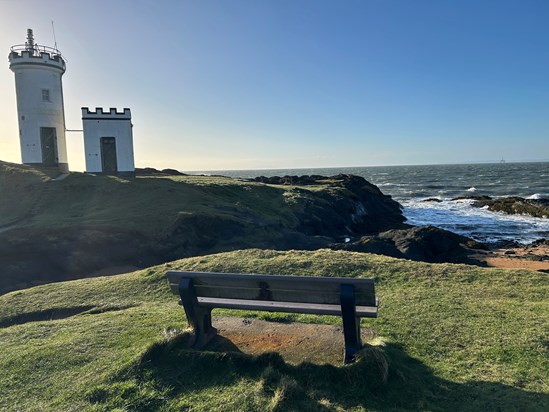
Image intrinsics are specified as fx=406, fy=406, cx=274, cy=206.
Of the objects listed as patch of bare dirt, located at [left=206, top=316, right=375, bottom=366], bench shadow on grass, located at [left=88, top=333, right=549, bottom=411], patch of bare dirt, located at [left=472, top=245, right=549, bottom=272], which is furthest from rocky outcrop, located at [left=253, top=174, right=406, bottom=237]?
bench shadow on grass, located at [left=88, top=333, right=549, bottom=411]

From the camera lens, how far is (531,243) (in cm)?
2145

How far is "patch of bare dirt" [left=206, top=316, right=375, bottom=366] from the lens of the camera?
448 centimetres

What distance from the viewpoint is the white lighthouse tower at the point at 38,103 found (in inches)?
954

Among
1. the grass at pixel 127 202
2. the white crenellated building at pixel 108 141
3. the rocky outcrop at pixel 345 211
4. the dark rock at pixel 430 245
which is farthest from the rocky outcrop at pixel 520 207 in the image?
the white crenellated building at pixel 108 141

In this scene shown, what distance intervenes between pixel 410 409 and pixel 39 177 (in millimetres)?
23318

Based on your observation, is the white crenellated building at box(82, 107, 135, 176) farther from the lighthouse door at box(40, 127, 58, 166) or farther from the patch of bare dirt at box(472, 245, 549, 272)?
the patch of bare dirt at box(472, 245, 549, 272)

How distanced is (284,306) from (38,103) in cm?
2566

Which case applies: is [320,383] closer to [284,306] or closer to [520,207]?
[284,306]

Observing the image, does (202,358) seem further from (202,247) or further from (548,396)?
(202,247)

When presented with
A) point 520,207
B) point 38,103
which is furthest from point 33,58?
point 520,207

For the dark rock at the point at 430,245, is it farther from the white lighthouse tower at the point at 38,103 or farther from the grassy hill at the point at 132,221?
the white lighthouse tower at the point at 38,103

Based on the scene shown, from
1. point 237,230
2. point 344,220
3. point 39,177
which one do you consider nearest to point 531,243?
point 344,220

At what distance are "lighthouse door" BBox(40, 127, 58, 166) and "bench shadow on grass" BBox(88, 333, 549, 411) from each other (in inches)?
974

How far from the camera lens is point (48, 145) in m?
25.2
